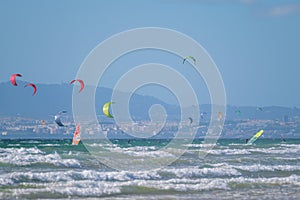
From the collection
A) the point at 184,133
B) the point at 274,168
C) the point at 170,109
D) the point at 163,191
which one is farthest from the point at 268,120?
the point at 163,191

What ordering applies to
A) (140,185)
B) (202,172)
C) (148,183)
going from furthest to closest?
(202,172)
(148,183)
(140,185)

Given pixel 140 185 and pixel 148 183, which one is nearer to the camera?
pixel 140 185

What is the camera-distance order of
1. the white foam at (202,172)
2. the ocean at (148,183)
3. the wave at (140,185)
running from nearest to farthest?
the ocean at (148,183) < the wave at (140,185) < the white foam at (202,172)

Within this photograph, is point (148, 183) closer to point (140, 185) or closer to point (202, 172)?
point (140, 185)

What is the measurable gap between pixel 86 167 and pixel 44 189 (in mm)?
9861

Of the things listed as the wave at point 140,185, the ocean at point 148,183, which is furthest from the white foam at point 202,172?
the wave at point 140,185

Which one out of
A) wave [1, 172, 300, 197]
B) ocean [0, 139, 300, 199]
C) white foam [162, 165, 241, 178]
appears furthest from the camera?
white foam [162, 165, 241, 178]

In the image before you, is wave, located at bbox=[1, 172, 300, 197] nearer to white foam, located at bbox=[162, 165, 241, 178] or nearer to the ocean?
the ocean

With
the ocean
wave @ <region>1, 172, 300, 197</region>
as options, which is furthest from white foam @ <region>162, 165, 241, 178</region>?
wave @ <region>1, 172, 300, 197</region>

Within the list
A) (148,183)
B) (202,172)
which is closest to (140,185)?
(148,183)

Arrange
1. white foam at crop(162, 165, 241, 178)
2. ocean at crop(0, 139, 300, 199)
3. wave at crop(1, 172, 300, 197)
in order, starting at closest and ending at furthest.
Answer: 1. ocean at crop(0, 139, 300, 199)
2. wave at crop(1, 172, 300, 197)
3. white foam at crop(162, 165, 241, 178)

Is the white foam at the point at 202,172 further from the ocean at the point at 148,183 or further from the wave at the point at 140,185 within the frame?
the wave at the point at 140,185

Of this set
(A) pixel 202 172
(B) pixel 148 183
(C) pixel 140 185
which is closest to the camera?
(C) pixel 140 185

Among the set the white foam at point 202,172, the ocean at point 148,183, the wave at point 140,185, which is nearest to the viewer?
the ocean at point 148,183
